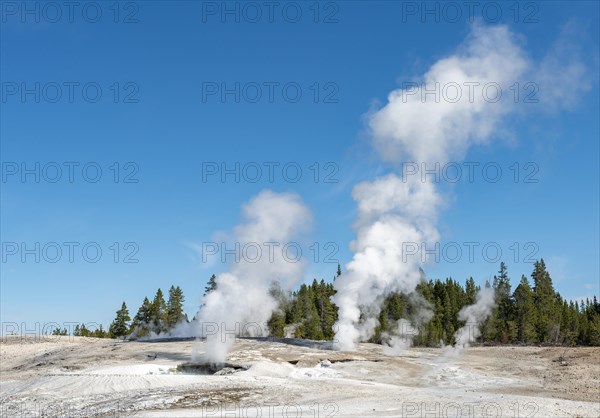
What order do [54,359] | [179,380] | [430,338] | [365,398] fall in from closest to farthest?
[365,398] < [179,380] < [54,359] < [430,338]

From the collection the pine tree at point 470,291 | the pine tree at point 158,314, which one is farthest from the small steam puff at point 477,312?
the pine tree at point 158,314

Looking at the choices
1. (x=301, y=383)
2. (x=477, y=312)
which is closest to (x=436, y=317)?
(x=477, y=312)

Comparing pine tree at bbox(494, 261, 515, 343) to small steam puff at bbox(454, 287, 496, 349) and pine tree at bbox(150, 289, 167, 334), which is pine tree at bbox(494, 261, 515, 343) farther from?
pine tree at bbox(150, 289, 167, 334)

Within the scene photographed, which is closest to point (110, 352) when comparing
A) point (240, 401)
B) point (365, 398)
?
point (240, 401)

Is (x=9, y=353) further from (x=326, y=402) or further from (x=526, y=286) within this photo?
(x=526, y=286)

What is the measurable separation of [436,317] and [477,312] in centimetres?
837

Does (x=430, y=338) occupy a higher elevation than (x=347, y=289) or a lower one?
lower

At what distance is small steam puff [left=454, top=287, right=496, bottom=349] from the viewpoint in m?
107

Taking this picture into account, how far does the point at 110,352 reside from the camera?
62.2 m

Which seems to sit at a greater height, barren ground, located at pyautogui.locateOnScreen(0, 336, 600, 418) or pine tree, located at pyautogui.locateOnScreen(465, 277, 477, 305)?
pine tree, located at pyautogui.locateOnScreen(465, 277, 477, 305)

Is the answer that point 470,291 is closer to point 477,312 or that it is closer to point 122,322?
point 477,312

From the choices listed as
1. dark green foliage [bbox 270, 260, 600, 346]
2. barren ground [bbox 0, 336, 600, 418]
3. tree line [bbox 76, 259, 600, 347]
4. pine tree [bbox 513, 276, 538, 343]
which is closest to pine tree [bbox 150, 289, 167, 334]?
tree line [bbox 76, 259, 600, 347]

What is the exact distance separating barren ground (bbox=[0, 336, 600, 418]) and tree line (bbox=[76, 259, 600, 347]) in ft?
135

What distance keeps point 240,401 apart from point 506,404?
1583 centimetres
